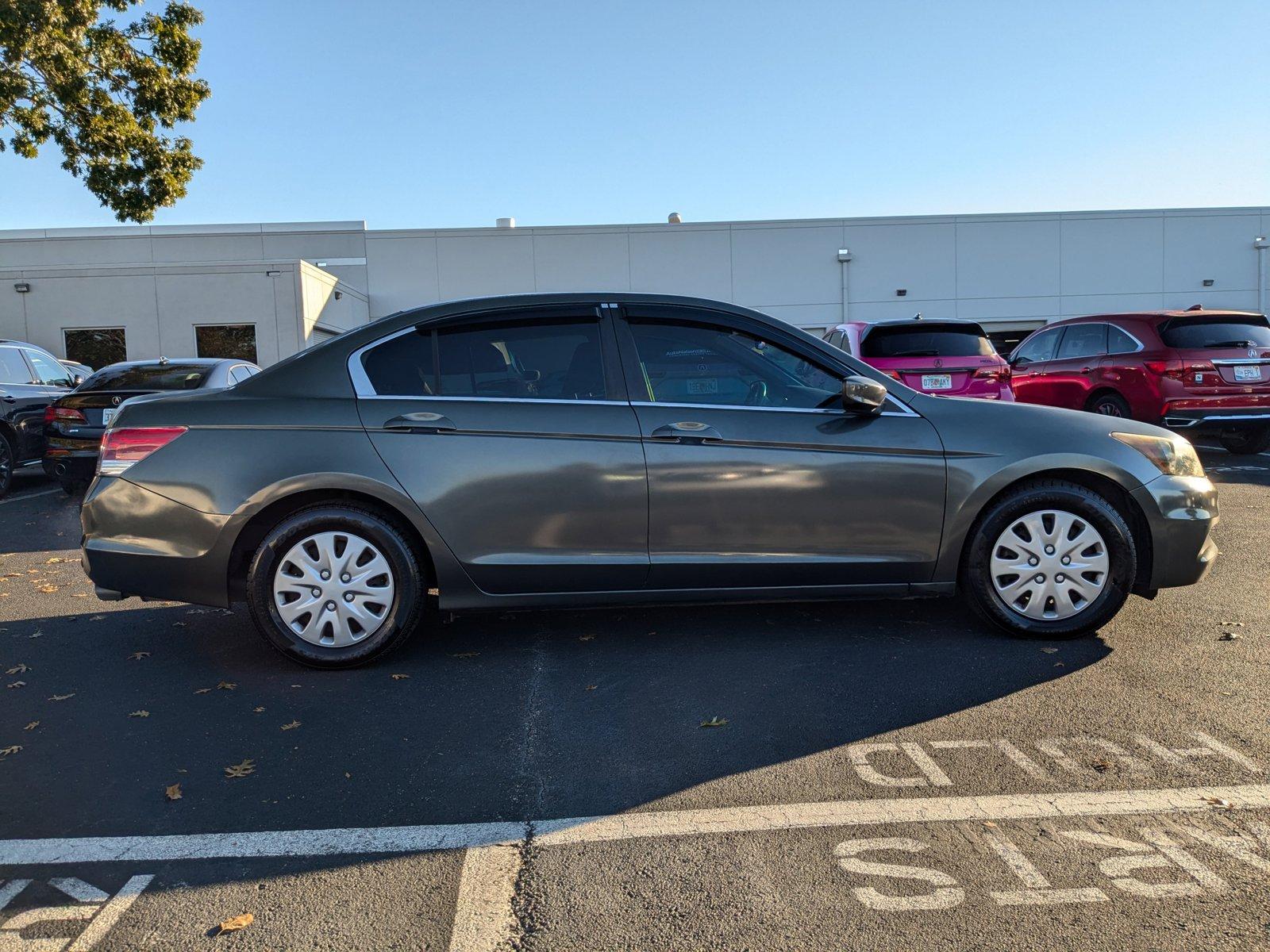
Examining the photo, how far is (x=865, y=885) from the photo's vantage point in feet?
Answer: 8.52

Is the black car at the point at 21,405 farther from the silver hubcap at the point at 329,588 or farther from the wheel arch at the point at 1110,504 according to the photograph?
the wheel arch at the point at 1110,504

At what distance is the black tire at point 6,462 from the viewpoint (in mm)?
10719

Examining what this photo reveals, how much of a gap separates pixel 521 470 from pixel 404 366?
775 mm

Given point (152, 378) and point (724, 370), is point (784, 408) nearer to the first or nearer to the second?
point (724, 370)

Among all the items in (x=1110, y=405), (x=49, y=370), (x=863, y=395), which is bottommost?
(x=1110, y=405)

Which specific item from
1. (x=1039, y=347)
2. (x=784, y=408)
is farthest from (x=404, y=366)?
(x=1039, y=347)

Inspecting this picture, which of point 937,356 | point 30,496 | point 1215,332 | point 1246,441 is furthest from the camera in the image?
point 1246,441

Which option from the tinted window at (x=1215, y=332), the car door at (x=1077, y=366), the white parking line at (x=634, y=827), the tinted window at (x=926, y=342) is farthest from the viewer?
the car door at (x=1077, y=366)

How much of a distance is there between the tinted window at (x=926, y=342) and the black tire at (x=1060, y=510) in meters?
5.87

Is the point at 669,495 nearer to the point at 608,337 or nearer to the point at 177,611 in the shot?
the point at 608,337

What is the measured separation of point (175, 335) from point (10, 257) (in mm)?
6635

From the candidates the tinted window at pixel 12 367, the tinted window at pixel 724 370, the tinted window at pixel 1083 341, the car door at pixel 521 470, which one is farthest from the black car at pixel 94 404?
the tinted window at pixel 1083 341

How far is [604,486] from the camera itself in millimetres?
4438

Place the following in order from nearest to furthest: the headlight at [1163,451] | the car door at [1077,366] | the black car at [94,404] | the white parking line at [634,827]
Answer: the white parking line at [634,827], the headlight at [1163,451], the black car at [94,404], the car door at [1077,366]
